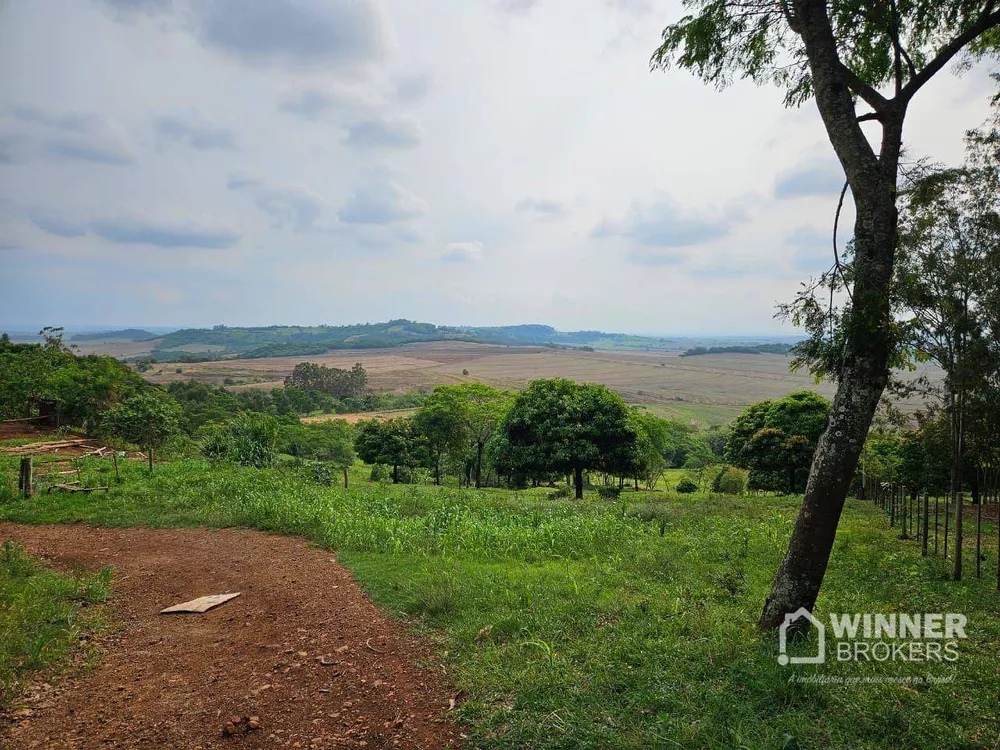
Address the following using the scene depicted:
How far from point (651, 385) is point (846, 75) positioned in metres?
124

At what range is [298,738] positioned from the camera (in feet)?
13.7

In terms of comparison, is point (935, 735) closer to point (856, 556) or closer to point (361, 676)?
point (361, 676)

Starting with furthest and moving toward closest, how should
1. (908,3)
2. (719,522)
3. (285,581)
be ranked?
1. (719,522)
2. (285,581)
3. (908,3)

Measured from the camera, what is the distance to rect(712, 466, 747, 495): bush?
1233 inches

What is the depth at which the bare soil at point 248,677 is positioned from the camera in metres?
4.25

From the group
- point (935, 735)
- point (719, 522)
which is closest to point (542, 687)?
point (935, 735)

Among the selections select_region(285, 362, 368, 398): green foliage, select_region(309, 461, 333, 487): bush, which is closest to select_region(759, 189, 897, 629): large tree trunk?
select_region(309, 461, 333, 487): bush

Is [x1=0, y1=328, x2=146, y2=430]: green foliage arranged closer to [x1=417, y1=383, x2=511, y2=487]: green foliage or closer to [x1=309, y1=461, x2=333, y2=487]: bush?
[x1=309, y1=461, x2=333, y2=487]: bush

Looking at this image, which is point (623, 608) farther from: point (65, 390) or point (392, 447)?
point (65, 390)

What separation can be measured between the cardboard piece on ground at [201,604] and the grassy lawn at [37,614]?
0.79 meters

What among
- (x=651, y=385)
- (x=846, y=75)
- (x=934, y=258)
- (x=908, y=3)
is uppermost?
(x=908, y=3)

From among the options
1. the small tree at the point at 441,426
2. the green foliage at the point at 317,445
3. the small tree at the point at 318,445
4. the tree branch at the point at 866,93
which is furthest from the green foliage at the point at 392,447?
the tree branch at the point at 866,93

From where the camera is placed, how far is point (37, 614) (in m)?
6.17

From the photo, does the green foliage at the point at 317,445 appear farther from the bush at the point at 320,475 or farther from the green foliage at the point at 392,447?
the bush at the point at 320,475
